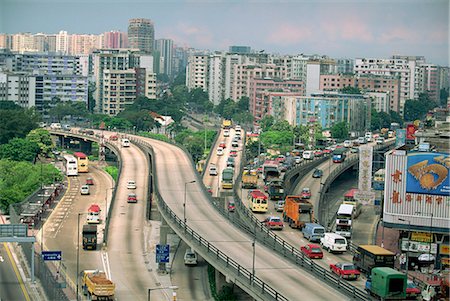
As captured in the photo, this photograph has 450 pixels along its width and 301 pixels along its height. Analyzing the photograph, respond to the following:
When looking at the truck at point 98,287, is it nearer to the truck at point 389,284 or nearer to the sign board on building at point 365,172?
the truck at point 389,284

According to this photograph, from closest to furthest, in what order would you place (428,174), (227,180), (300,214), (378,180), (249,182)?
(428,174), (300,214), (249,182), (227,180), (378,180)

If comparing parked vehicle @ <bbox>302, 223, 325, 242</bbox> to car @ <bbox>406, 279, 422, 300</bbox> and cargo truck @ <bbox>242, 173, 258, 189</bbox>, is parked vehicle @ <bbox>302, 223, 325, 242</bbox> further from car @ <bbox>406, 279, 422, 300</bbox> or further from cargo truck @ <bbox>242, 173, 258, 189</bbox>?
cargo truck @ <bbox>242, 173, 258, 189</bbox>

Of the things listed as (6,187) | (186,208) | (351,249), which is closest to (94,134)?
(6,187)

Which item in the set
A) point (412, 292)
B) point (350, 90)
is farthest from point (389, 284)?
point (350, 90)

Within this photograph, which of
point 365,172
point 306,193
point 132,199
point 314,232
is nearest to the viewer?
point 314,232

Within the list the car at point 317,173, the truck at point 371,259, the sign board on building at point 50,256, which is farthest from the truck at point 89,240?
the car at point 317,173

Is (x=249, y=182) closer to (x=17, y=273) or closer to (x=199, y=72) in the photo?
(x=17, y=273)

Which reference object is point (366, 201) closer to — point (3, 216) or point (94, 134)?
point (3, 216)
